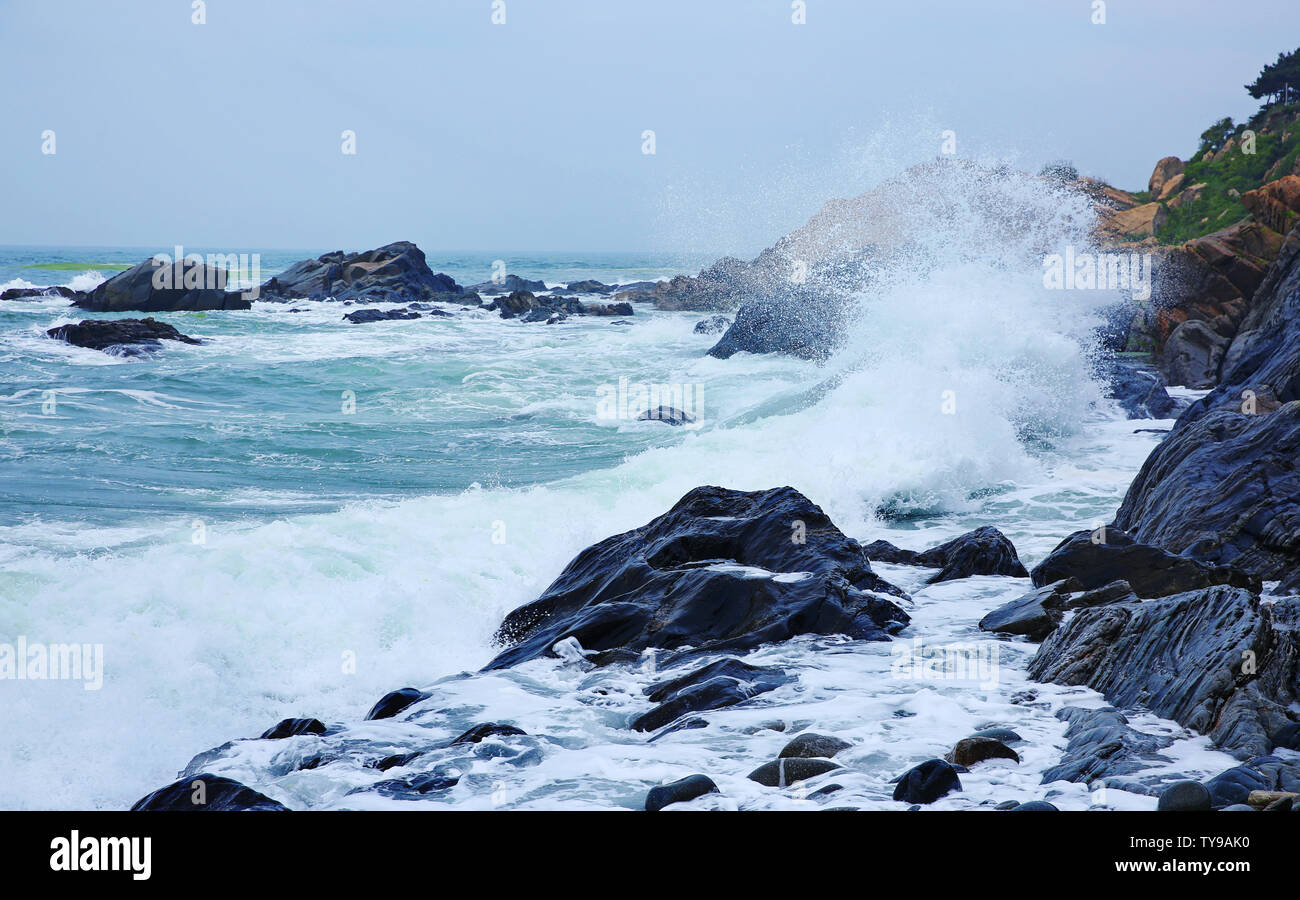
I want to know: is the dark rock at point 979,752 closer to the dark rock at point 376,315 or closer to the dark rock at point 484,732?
the dark rock at point 484,732

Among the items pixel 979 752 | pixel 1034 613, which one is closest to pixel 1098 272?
pixel 1034 613

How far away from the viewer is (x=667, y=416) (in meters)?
16.9

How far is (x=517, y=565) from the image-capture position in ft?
29.7

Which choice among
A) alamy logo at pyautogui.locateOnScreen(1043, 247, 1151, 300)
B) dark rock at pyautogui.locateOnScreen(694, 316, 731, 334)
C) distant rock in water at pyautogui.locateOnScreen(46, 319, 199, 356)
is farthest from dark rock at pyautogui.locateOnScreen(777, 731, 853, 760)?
dark rock at pyautogui.locateOnScreen(694, 316, 731, 334)

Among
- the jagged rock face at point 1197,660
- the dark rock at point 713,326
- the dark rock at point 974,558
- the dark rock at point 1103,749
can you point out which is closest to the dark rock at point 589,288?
the dark rock at point 713,326

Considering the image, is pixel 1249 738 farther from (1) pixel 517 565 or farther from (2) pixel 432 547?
(2) pixel 432 547

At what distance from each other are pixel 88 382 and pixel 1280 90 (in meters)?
48.0

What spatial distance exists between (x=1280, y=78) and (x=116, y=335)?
1841 inches

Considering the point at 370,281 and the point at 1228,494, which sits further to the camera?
the point at 370,281

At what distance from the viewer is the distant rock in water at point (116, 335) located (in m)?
26.4

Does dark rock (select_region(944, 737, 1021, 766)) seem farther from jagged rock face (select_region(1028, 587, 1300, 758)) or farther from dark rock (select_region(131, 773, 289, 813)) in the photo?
dark rock (select_region(131, 773, 289, 813))

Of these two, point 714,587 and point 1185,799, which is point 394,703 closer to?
point 714,587
